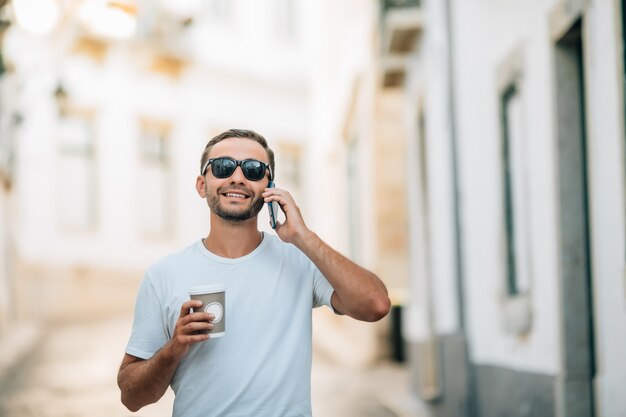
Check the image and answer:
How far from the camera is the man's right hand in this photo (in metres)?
2.69

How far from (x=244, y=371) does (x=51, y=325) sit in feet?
62.7

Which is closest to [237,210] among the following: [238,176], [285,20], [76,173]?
[238,176]

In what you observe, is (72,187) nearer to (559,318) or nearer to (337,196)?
(337,196)

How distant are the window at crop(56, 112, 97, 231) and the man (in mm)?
20503

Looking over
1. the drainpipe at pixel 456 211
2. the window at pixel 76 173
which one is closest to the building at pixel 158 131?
the window at pixel 76 173

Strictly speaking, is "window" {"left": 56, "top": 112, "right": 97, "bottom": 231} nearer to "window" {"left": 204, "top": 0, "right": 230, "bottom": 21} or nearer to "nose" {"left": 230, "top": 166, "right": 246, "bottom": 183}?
"window" {"left": 204, "top": 0, "right": 230, "bottom": 21}

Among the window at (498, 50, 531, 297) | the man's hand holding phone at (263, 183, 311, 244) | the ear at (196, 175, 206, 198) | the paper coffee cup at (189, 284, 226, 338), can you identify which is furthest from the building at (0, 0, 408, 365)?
the paper coffee cup at (189, 284, 226, 338)

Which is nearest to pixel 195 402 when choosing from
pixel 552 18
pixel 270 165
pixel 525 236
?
pixel 270 165

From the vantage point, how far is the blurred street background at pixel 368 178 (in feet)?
21.1

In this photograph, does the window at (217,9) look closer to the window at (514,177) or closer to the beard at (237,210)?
the window at (514,177)

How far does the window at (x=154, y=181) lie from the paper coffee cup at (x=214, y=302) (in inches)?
863

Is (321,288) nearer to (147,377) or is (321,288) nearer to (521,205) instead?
(147,377)

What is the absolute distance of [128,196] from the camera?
78.3ft

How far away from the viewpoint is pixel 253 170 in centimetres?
306
